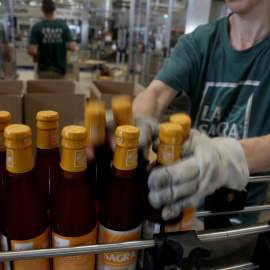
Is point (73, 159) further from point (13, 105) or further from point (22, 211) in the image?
point (13, 105)

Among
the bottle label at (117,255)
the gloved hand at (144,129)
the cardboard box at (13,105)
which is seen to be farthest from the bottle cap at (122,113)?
the cardboard box at (13,105)

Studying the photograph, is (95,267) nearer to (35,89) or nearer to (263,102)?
(263,102)

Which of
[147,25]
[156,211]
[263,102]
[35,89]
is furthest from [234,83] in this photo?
[147,25]

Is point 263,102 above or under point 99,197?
above

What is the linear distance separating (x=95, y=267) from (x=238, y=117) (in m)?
0.86

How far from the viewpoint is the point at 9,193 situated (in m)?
0.55

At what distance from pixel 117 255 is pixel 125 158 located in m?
0.19

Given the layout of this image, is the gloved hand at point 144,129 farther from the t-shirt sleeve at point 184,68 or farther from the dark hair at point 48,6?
the dark hair at point 48,6

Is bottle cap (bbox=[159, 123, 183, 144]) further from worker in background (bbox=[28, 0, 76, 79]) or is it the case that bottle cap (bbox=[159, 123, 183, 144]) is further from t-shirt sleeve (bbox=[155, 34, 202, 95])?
worker in background (bbox=[28, 0, 76, 79])

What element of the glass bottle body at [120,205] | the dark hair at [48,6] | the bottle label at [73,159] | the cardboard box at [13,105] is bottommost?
the cardboard box at [13,105]

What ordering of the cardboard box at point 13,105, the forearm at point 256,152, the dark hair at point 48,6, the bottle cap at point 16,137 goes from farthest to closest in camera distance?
the dark hair at point 48,6 → the cardboard box at point 13,105 → the forearm at point 256,152 → the bottle cap at point 16,137

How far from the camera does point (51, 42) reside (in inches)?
135

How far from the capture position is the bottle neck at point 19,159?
0.47 m

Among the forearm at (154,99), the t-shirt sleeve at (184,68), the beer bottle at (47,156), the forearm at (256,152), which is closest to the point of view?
the beer bottle at (47,156)
